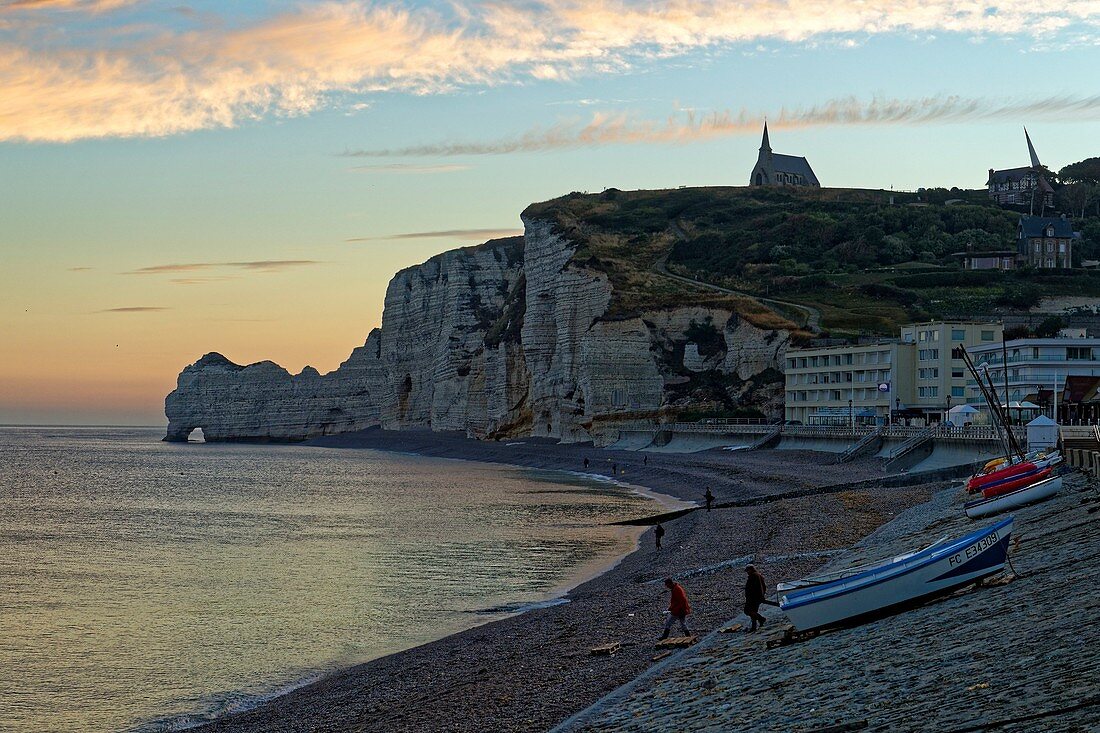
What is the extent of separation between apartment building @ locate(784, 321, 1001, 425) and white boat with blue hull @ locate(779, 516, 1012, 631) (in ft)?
245

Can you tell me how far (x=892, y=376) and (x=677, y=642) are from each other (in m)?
78.5

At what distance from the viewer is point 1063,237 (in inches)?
6220

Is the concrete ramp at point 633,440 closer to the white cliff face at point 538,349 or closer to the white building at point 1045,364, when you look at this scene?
the white cliff face at point 538,349

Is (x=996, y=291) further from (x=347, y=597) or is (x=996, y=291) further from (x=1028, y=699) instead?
(x=1028, y=699)

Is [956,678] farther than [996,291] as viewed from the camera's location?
No

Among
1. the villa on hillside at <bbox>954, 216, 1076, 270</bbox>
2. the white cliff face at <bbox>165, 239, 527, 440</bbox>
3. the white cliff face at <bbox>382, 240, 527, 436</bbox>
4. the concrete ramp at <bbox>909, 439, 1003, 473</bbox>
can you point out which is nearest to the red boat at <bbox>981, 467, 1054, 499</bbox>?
the concrete ramp at <bbox>909, 439, 1003, 473</bbox>

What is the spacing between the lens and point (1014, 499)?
3462 cm

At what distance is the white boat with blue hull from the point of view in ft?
63.5

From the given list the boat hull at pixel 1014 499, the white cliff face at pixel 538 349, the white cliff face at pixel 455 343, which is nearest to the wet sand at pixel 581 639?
the boat hull at pixel 1014 499

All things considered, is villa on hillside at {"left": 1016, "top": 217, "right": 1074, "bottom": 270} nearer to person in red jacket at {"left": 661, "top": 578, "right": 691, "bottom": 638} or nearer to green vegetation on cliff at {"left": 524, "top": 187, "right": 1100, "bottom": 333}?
green vegetation on cliff at {"left": 524, "top": 187, "right": 1100, "bottom": 333}

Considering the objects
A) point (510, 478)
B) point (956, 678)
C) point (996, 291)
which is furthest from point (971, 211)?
point (956, 678)

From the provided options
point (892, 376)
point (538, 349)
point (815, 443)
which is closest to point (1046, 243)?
point (538, 349)

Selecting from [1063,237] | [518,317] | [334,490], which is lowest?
[334,490]

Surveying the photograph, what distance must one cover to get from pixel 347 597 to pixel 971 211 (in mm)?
168473
